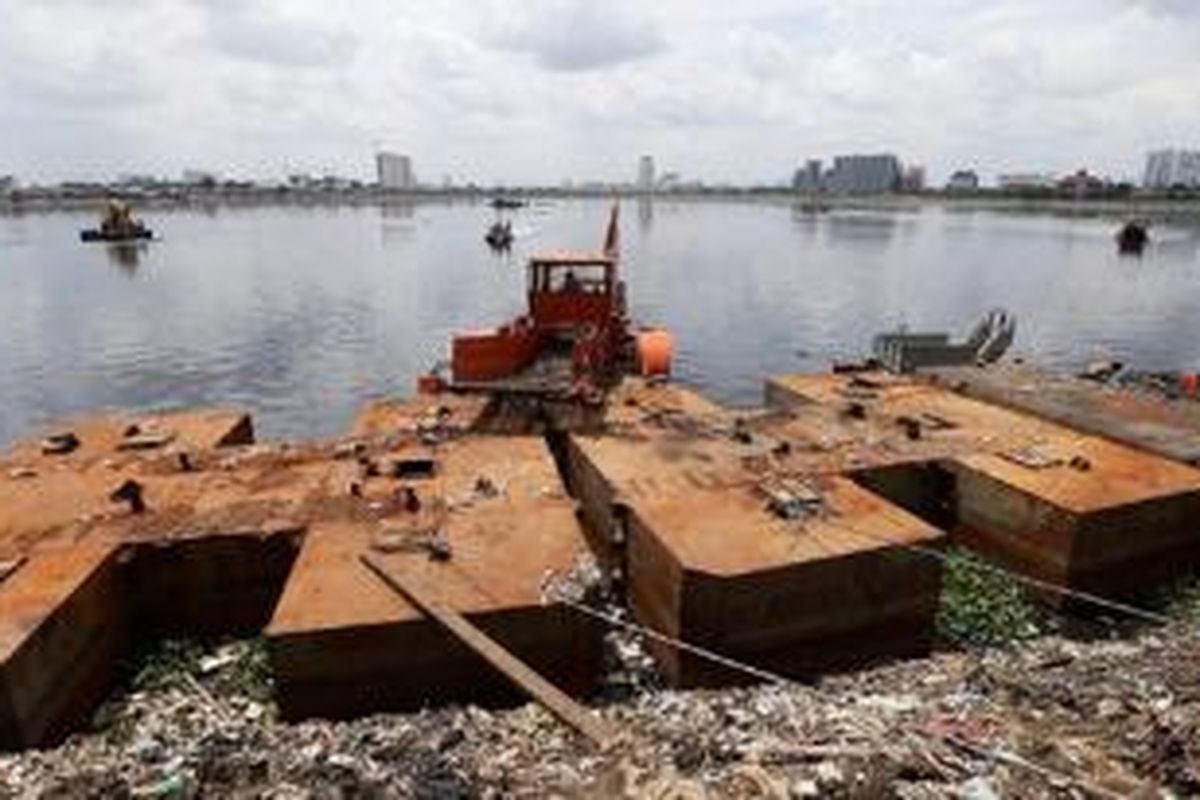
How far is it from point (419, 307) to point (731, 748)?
43.8 m

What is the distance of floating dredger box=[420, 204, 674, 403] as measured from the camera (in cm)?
1780

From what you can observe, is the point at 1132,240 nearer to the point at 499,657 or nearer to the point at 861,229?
the point at 861,229

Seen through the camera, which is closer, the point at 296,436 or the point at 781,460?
the point at 781,460

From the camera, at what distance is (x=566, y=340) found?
20031 millimetres

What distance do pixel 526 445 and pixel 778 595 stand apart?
519cm

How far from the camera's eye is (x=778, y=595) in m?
9.82

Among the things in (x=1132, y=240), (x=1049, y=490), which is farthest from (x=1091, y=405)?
(x=1132, y=240)

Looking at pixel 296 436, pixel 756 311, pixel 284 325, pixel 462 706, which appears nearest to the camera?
pixel 462 706

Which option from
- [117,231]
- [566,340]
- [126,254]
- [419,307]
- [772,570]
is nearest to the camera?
[772,570]

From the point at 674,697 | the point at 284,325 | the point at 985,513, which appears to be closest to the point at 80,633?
the point at 674,697

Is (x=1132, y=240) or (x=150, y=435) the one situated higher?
(x=150, y=435)

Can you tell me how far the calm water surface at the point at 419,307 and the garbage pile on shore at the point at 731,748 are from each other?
63.2 feet

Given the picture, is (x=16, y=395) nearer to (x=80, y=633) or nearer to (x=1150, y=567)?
(x=80, y=633)

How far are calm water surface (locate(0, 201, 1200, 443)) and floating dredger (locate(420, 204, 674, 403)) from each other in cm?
952
